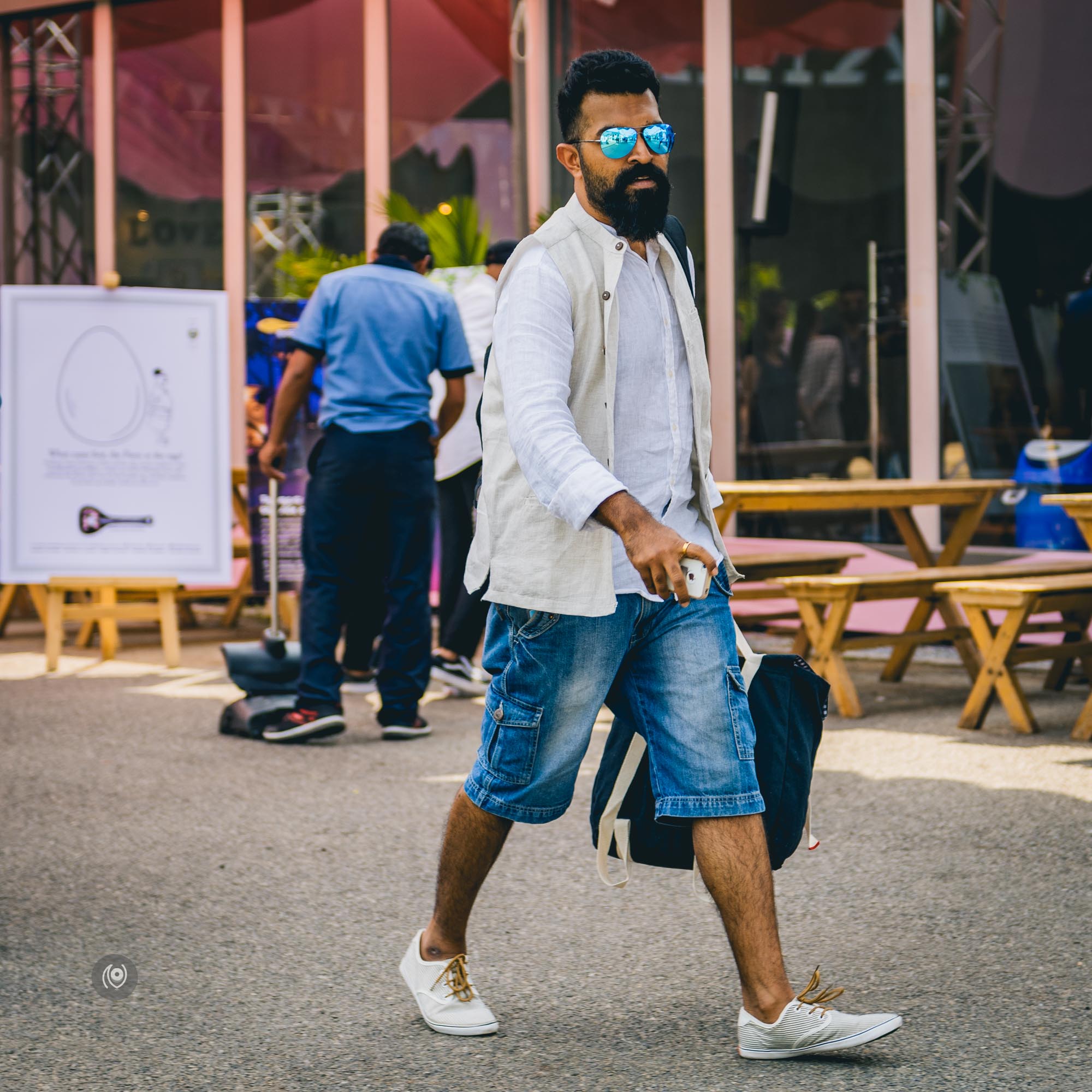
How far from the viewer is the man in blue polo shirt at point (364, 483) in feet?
21.5

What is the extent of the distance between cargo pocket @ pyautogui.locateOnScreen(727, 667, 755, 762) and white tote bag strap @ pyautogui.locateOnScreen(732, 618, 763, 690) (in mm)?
60

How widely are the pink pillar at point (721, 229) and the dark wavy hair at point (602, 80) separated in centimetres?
765

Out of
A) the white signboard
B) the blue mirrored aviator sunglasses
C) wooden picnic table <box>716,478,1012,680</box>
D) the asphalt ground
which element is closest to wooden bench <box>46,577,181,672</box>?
the white signboard

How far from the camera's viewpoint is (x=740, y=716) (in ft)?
10.3

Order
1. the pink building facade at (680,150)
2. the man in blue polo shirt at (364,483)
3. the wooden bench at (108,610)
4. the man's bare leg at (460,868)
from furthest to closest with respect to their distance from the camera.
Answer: the pink building facade at (680,150) → the wooden bench at (108,610) → the man in blue polo shirt at (364,483) → the man's bare leg at (460,868)

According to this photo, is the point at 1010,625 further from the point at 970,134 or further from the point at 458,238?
the point at 458,238

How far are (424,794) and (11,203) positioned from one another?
10254mm

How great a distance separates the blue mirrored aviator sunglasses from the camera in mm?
3123

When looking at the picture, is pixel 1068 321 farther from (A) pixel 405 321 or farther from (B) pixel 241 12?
(B) pixel 241 12

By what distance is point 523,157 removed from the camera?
11.8 metres

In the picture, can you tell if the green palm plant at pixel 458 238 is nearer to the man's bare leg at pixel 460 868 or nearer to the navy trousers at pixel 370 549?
the navy trousers at pixel 370 549

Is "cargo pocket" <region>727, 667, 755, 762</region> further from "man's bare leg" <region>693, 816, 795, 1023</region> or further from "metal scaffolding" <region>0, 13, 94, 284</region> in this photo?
"metal scaffolding" <region>0, 13, 94, 284</region>

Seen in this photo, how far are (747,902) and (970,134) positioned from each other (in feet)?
25.1

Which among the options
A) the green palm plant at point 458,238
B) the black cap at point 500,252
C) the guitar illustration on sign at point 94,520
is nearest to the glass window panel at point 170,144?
the green palm plant at point 458,238
